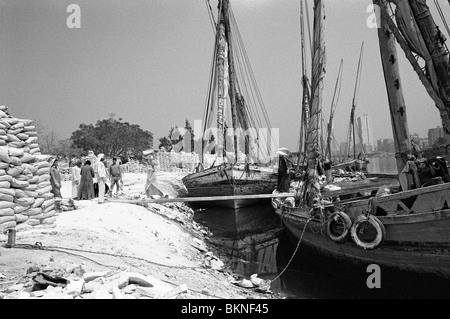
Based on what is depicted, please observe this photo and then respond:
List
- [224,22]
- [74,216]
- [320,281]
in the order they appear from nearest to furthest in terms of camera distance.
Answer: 1. [320,281]
2. [74,216]
3. [224,22]

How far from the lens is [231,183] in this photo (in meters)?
16.5

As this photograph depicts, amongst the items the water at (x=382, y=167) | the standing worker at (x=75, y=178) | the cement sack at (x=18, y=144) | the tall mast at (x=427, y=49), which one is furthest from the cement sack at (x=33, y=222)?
the water at (x=382, y=167)

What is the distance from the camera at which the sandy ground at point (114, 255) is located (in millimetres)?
4352

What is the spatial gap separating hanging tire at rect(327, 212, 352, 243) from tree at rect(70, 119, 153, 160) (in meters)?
42.3

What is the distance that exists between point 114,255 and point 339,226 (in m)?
4.83

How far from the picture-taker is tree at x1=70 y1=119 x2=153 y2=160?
4486cm

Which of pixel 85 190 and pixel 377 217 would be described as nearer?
pixel 377 217

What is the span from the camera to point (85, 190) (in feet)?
39.1

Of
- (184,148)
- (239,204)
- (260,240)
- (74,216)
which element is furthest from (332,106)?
(184,148)

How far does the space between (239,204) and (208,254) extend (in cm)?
768

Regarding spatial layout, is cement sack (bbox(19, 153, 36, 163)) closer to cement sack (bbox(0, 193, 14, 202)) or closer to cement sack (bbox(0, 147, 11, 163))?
cement sack (bbox(0, 147, 11, 163))

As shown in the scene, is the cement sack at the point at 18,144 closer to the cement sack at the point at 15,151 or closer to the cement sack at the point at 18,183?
the cement sack at the point at 15,151
